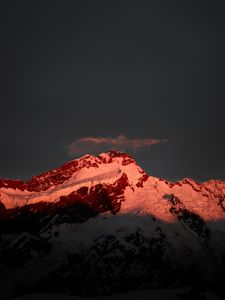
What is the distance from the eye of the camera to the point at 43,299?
655ft

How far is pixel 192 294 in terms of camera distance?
197 meters

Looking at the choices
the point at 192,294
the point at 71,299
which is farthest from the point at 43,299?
the point at 192,294

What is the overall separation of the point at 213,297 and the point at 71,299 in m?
48.0

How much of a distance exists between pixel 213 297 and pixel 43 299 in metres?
57.5

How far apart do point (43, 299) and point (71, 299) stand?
31.4ft

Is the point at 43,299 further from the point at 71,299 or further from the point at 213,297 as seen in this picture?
the point at 213,297

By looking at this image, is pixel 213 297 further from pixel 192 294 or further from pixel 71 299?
pixel 71 299

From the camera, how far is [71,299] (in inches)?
7864

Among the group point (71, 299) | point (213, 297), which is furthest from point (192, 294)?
point (71, 299)

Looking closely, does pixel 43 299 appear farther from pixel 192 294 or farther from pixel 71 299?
pixel 192 294

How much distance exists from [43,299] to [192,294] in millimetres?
50611
